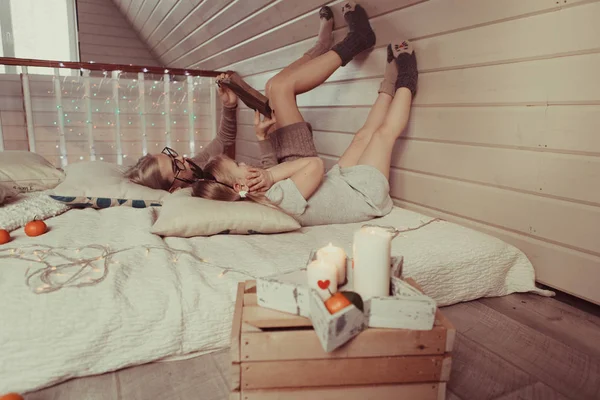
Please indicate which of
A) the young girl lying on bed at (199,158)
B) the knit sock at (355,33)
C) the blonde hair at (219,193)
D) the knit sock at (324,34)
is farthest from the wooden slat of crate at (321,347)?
the knit sock at (324,34)

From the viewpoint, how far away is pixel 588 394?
0.94 metres

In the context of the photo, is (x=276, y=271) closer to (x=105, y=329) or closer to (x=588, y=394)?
(x=105, y=329)

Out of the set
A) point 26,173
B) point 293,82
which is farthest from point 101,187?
point 293,82

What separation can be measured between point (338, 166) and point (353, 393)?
1294mm

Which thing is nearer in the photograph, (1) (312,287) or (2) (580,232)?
(1) (312,287)

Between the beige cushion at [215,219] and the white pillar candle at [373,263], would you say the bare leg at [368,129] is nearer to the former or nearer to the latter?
the beige cushion at [215,219]

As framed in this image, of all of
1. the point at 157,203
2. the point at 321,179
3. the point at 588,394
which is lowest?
the point at 588,394

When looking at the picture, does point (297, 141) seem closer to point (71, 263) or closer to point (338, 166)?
point (338, 166)

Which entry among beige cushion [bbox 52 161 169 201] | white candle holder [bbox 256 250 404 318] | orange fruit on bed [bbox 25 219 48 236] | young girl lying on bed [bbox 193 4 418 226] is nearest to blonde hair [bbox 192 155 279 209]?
young girl lying on bed [bbox 193 4 418 226]

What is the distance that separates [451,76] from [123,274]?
142cm

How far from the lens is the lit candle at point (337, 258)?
0.85 m

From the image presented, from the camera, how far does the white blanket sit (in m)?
0.90

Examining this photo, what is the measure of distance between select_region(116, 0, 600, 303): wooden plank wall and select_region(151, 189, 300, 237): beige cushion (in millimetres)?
745

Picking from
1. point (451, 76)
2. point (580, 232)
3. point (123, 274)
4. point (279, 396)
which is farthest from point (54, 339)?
point (451, 76)
